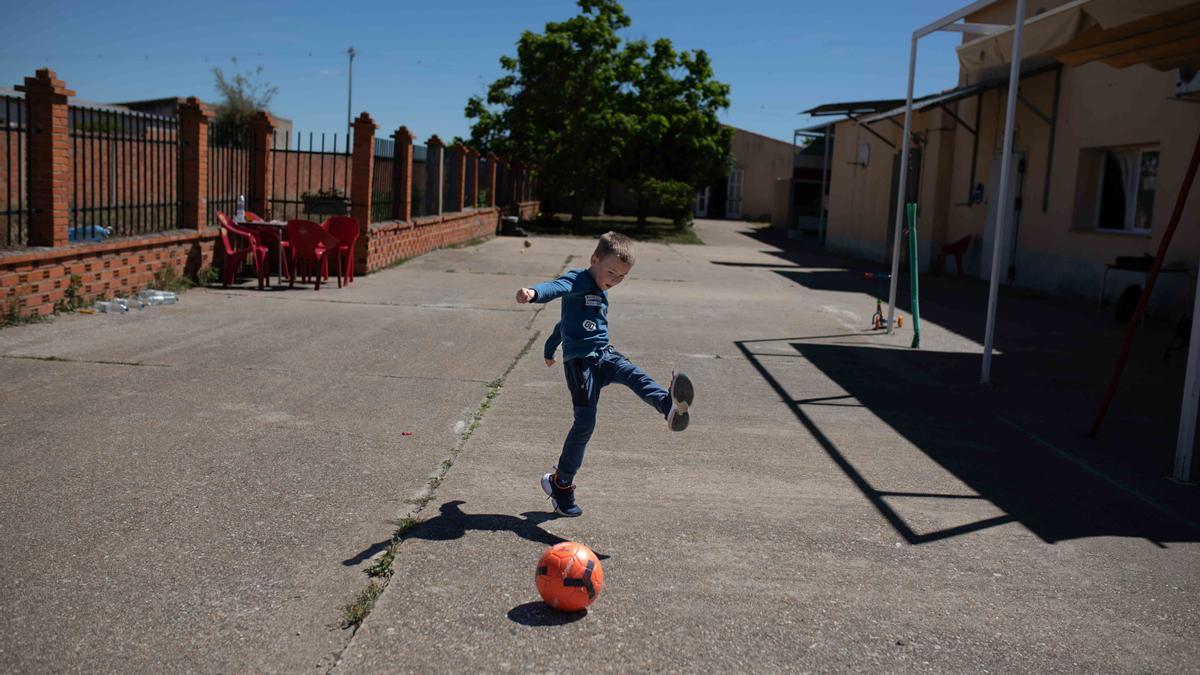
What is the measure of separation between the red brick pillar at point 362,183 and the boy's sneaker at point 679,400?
459 inches

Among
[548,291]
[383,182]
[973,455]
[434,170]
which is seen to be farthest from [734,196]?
[548,291]

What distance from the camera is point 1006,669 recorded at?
3396 mm

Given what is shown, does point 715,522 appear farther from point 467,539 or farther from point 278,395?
point 278,395

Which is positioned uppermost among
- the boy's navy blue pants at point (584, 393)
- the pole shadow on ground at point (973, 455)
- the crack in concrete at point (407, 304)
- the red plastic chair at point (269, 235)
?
the red plastic chair at point (269, 235)

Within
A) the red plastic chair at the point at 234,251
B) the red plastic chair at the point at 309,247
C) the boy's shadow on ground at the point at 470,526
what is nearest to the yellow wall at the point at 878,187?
the red plastic chair at the point at 309,247

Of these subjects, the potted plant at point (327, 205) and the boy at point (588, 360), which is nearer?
the boy at point (588, 360)

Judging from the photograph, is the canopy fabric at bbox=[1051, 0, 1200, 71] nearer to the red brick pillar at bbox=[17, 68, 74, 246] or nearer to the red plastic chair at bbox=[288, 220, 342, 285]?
the red plastic chair at bbox=[288, 220, 342, 285]

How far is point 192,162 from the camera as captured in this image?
12.6 meters

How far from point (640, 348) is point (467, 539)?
17.7 feet

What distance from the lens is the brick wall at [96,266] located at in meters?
8.99

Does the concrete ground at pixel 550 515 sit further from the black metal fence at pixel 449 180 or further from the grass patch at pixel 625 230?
the grass patch at pixel 625 230

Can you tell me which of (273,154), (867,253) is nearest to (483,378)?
(273,154)

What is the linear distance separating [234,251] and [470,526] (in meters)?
9.64

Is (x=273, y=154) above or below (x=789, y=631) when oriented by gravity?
above
